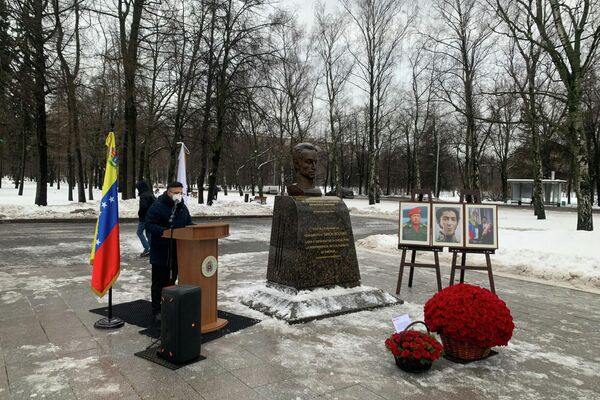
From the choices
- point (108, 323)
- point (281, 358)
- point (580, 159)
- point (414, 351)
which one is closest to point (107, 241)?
point (108, 323)

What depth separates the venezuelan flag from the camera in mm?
5641

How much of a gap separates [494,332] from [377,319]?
76.2 inches

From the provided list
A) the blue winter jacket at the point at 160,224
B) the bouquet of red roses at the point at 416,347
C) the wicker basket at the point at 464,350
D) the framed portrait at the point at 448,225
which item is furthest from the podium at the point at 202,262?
the framed portrait at the point at 448,225

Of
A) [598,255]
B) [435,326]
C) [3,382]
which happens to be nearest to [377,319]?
[435,326]

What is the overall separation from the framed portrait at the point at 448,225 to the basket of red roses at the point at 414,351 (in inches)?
133

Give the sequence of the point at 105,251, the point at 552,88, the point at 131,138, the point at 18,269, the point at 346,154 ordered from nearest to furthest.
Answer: the point at 105,251 < the point at 18,269 < the point at 131,138 < the point at 552,88 < the point at 346,154

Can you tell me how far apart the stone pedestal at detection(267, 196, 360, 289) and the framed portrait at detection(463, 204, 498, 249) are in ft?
6.79

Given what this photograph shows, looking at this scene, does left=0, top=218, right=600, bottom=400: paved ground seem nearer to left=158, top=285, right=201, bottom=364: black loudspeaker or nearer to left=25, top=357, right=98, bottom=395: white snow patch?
left=25, top=357, right=98, bottom=395: white snow patch

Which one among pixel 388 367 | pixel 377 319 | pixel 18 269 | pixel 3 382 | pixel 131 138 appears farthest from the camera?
pixel 131 138

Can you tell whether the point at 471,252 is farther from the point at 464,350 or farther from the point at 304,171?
the point at 304,171

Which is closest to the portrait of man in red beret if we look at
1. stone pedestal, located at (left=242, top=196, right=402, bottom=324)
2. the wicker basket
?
stone pedestal, located at (left=242, top=196, right=402, bottom=324)

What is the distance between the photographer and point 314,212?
6840mm

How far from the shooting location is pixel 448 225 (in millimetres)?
7621

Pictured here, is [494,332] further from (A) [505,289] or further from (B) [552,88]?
(B) [552,88]
